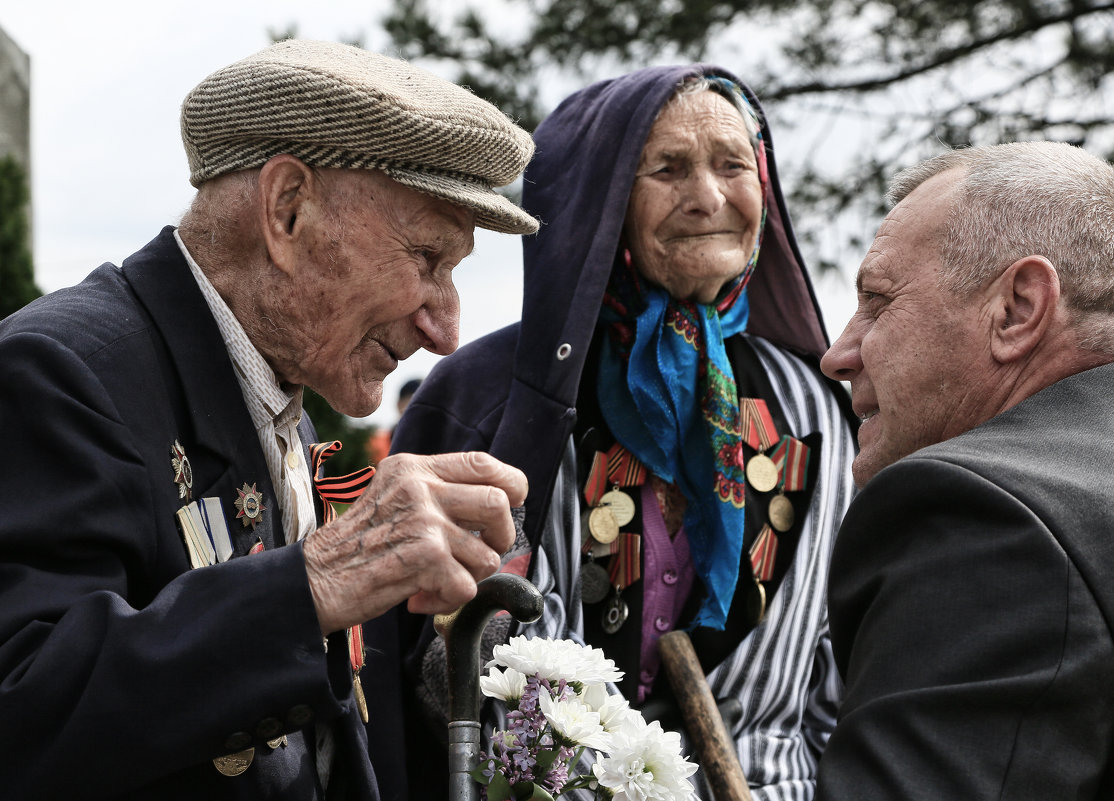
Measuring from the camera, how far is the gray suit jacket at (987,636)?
1574mm

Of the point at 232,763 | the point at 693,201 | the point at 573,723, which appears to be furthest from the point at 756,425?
the point at 232,763

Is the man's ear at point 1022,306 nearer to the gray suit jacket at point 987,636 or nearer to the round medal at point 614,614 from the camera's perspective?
the gray suit jacket at point 987,636

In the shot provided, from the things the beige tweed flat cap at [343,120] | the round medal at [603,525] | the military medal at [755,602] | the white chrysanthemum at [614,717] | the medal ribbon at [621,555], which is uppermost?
the beige tweed flat cap at [343,120]

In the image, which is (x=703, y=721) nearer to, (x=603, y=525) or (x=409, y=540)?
(x=603, y=525)

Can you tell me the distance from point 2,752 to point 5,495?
1.18 ft

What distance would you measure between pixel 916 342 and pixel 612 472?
3.92ft

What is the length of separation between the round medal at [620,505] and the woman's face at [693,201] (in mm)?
614

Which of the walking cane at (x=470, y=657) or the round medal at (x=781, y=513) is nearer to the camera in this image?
the walking cane at (x=470, y=657)

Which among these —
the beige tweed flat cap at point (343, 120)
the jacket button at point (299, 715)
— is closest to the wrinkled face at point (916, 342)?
the beige tweed flat cap at point (343, 120)

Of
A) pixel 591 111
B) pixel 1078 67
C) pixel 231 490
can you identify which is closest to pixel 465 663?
pixel 231 490

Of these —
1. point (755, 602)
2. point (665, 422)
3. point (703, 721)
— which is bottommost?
point (703, 721)

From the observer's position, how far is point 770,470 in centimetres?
330

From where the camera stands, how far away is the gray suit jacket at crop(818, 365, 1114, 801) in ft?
5.16

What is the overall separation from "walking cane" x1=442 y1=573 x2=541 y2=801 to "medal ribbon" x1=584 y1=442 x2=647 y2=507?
0.94 meters
